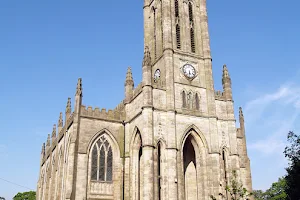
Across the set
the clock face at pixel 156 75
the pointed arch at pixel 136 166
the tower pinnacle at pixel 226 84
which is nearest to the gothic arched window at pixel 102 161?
the pointed arch at pixel 136 166

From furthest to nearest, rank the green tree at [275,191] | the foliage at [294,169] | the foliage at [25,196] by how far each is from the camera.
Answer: the foliage at [25,196], the green tree at [275,191], the foliage at [294,169]

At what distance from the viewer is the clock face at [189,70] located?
124 ft

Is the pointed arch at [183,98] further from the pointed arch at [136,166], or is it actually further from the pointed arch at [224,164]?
the pointed arch at [224,164]

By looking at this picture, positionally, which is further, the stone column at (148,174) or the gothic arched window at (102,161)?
the gothic arched window at (102,161)

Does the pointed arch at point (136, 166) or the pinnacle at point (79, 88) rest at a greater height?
the pinnacle at point (79, 88)

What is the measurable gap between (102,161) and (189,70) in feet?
44.7

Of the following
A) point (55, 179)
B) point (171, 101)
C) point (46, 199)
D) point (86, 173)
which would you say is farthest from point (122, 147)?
point (46, 199)

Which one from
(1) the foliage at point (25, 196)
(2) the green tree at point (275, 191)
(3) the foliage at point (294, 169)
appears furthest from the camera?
(1) the foliage at point (25, 196)

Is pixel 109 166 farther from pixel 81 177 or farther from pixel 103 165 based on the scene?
pixel 81 177

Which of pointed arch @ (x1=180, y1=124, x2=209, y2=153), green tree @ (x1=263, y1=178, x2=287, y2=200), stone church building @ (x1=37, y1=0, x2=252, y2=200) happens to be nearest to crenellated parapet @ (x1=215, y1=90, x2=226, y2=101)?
stone church building @ (x1=37, y1=0, x2=252, y2=200)

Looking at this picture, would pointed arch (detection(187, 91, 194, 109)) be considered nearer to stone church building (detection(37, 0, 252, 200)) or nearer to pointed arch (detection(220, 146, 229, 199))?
stone church building (detection(37, 0, 252, 200))

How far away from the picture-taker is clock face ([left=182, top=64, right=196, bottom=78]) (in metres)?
37.8

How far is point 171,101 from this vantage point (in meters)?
34.9

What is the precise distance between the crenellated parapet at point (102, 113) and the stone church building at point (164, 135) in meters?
0.11
